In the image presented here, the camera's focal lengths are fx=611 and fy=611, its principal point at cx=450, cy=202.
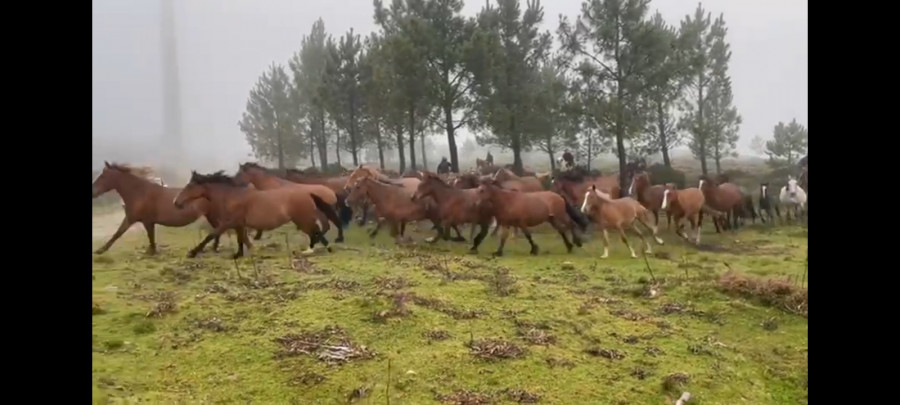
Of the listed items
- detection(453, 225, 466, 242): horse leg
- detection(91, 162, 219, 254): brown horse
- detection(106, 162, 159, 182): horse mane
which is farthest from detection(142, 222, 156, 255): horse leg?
detection(453, 225, 466, 242): horse leg

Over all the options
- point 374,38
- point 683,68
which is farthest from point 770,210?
point 374,38

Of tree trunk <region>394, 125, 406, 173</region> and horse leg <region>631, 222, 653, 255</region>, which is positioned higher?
tree trunk <region>394, 125, 406, 173</region>

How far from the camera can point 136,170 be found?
5.42 ft

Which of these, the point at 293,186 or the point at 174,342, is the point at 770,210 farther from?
the point at 174,342

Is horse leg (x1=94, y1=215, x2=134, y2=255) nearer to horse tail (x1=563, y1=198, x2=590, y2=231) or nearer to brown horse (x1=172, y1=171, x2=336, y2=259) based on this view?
brown horse (x1=172, y1=171, x2=336, y2=259)

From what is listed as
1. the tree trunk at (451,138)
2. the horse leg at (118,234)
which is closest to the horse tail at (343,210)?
the tree trunk at (451,138)

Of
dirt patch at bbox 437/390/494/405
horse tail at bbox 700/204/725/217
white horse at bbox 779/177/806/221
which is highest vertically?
white horse at bbox 779/177/806/221

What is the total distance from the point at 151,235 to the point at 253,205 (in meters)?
0.28

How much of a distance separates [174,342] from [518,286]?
882 millimetres

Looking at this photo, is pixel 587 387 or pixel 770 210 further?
pixel 770 210

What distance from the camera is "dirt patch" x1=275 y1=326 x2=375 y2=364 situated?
1.47 m

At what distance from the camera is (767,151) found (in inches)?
66.1

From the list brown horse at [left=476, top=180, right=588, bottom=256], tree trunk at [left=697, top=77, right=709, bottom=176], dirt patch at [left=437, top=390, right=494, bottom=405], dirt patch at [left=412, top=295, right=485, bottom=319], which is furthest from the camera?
brown horse at [left=476, top=180, right=588, bottom=256]

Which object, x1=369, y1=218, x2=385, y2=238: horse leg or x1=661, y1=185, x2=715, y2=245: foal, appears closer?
x1=661, y1=185, x2=715, y2=245: foal
